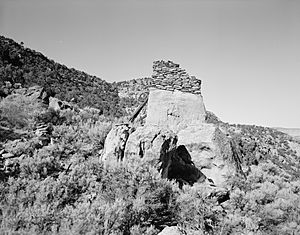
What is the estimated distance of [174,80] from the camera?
33.0ft

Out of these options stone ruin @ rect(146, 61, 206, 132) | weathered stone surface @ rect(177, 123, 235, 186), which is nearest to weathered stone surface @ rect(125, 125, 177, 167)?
weathered stone surface @ rect(177, 123, 235, 186)

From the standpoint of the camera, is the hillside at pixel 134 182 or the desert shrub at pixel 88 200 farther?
the hillside at pixel 134 182

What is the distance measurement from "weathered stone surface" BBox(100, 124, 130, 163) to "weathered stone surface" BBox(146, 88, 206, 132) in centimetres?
220

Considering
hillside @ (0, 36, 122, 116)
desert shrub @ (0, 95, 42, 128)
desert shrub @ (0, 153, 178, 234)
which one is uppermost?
hillside @ (0, 36, 122, 116)

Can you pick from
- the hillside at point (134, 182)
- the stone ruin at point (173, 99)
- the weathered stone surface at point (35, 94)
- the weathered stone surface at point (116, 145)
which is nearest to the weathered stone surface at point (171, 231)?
the hillside at point (134, 182)

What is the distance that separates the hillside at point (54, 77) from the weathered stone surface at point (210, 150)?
17476mm

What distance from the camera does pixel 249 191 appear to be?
7.89 meters

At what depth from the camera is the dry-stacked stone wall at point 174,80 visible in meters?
9.98

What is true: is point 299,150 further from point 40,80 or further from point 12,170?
point 12,170

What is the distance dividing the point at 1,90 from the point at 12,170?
441 inches

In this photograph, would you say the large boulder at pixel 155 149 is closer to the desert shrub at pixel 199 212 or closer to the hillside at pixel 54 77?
the desert shrub at pixel 199 212

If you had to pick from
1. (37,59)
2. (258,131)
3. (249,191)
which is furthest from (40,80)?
(258,131)

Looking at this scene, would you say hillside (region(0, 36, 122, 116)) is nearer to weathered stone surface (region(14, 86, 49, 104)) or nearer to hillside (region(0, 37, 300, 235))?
weathered stone surface (region(14, 86, 49, 104))

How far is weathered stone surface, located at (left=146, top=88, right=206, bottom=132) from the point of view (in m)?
9.61
